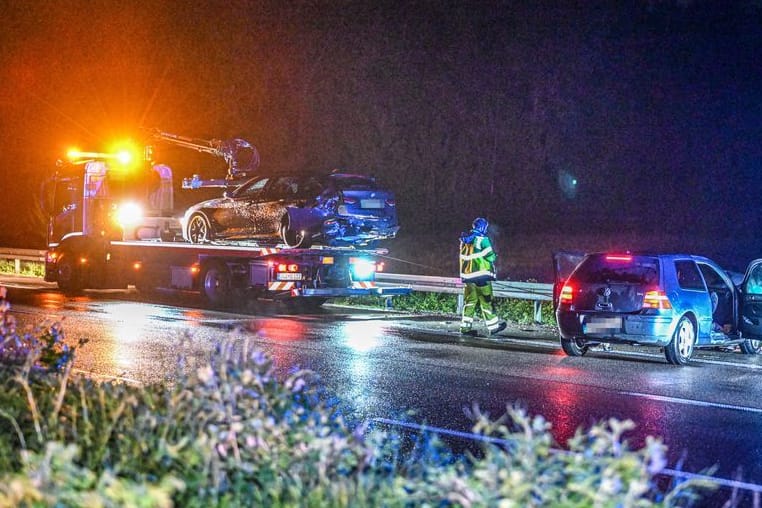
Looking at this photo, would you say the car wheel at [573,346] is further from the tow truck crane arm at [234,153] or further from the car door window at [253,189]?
the tow truck crane arm at [234,153]

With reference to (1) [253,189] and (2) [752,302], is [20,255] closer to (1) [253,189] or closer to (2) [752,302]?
(1) [253,189]

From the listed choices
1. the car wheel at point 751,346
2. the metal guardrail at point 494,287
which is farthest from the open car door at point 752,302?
the metal guardrail at point 494,287

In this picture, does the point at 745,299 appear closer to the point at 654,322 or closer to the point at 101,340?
the point at 654,322

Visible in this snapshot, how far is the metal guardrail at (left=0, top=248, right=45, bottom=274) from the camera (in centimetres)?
2777

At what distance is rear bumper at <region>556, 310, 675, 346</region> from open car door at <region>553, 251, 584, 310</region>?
116cm

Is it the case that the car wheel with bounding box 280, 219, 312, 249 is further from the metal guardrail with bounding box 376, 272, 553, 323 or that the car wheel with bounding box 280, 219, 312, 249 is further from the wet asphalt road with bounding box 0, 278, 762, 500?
the metal guardrail with bounding box 376, 272, 553, 323

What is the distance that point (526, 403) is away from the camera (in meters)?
9.35

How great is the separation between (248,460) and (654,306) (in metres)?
8.33

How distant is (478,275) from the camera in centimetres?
1512

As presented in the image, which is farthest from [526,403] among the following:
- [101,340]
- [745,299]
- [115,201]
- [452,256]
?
[452,256]

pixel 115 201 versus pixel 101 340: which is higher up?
pixel 115 201

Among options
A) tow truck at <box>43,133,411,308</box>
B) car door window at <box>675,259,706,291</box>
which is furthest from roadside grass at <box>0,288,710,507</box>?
tow truck at <box>43,133,411,308</box>

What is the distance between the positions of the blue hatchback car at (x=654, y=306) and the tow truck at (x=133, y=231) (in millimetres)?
6897

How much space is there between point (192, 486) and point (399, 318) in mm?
13694
